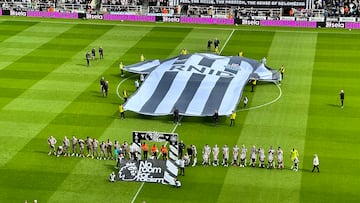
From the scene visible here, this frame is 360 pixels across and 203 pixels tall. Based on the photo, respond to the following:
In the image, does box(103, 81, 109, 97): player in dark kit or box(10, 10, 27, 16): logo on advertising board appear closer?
box(103, 81, 109, 97): player in dark kit

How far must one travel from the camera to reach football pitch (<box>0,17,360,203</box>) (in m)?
47.8

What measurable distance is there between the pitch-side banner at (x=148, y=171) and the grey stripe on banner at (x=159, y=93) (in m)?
10.5

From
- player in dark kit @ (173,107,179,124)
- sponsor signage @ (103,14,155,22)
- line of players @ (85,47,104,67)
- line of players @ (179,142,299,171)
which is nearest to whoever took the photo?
line of players @ (179,142,299,171)

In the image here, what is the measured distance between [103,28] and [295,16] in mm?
21757

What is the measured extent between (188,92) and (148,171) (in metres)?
13.8

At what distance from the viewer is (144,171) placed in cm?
4903

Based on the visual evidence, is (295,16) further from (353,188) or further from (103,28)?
(353,188)

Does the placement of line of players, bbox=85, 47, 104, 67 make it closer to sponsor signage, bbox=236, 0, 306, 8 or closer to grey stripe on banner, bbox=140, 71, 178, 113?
grey stripe on banner, bbox=140, 71, 178, 113

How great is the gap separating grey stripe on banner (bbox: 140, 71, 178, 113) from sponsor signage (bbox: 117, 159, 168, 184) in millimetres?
10470

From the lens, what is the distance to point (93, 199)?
46.4 meters

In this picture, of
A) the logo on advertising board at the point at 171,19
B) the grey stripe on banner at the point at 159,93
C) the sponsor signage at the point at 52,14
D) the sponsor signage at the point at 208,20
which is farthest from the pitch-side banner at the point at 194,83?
the sponsor signage at the point at 52,14

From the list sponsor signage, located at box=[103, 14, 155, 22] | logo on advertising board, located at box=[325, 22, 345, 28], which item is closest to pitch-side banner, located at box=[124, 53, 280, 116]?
logo on advertising board, located at box=[325, 22, 345, 28]

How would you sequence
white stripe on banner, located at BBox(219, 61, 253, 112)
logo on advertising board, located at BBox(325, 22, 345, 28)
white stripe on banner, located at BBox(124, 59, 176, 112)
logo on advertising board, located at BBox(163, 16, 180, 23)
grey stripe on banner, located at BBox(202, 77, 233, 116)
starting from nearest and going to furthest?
grey stripe on banner, located at BBox(202, 77, 233, 116) → white stripe on banner, located at BBox(219, 61, 253, 112) → white stripe on banner, located at BBox(124, 59, 176, 112) → logo on advertising board, located at BBox(325, 22, 345, 28) → logo on advertising board, located at BBox(163, 16, 180, 23)

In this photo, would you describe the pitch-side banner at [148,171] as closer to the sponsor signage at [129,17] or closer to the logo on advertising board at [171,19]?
the logo on advertising board at [171,19]
